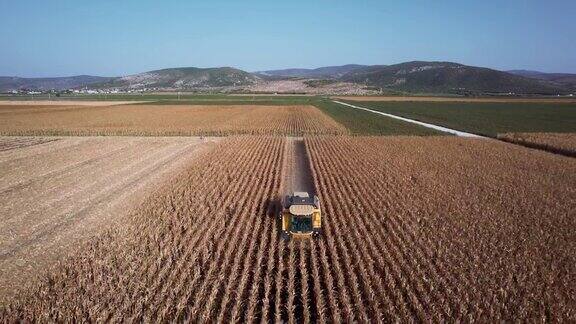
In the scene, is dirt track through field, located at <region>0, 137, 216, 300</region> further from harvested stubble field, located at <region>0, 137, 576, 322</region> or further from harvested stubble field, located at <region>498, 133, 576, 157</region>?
harvested stubble field, located at <region>498, 133, 576, 157</region>

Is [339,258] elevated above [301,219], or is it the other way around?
[301,219]

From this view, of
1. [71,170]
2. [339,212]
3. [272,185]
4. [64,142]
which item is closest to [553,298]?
[339,212]

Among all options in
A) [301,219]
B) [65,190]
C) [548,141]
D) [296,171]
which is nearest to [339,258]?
[301,219]

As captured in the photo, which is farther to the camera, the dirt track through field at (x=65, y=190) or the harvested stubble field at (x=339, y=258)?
the dirt track through field at (x=65, y=190)

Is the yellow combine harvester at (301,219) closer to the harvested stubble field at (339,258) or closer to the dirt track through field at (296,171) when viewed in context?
the harvested stubble field at (339,258)

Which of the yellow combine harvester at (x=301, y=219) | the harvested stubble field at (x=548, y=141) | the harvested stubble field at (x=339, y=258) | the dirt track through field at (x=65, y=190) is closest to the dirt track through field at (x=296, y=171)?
the harvested stubble field at (x=339, y=258)

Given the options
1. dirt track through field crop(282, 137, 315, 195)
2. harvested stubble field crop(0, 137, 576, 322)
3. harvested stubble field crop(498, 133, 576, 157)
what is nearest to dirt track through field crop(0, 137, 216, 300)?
harvested stubble field crop(0, 137, 576, 322)

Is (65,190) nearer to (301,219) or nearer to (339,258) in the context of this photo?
(301,219)
